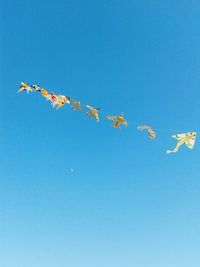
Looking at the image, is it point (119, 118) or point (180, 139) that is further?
point (119, 118)

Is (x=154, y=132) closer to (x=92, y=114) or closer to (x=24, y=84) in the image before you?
(x=92, y=114)

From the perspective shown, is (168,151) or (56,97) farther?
(56,97)

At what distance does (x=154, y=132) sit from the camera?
13.4m

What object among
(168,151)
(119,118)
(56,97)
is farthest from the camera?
(119,118)

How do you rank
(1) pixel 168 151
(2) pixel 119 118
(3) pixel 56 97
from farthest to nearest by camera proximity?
(2) pixel 119 118 → (3) pixel 56 97 → (1) pixel 168 151

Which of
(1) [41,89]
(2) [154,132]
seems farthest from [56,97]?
(2) [154,132]

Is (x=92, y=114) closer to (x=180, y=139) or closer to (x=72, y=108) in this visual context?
(x=72, y=108)

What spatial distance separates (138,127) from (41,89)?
328cm

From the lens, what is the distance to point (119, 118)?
13.6 m

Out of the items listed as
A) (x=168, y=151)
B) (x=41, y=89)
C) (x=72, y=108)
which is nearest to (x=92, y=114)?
(x=72, y=108)

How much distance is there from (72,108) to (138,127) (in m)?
2.20

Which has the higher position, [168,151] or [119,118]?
[119,118]

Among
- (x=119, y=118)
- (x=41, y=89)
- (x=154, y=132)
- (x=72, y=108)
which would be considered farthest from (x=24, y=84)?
(x=154, y=132)

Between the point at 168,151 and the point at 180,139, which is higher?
the point at 180,139
